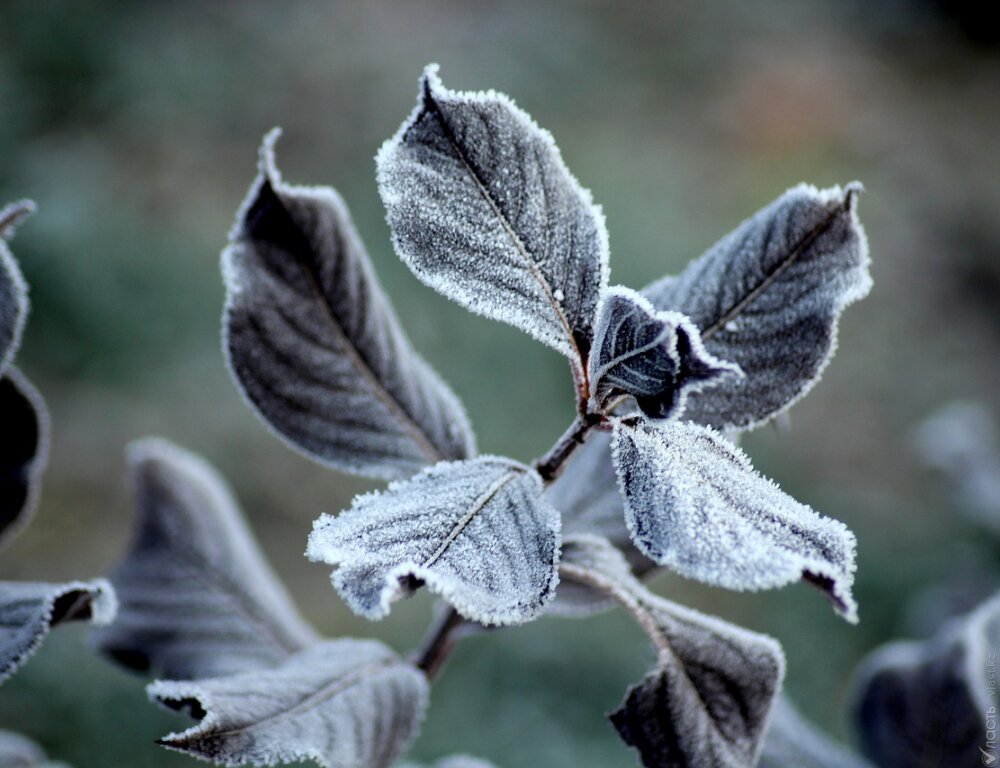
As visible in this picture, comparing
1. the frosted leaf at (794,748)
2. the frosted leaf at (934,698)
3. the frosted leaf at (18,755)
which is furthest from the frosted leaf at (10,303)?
the frosted leaf at (934,698)

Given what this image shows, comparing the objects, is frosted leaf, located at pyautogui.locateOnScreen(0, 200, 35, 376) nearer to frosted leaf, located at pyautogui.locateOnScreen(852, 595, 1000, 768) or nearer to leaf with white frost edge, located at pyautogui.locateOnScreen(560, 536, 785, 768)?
leaf with white frost edge, located at pyautogui.locateOnScreen(560, 536, 785, 768)

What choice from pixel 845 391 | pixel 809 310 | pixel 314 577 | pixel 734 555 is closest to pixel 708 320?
pixel 809 310

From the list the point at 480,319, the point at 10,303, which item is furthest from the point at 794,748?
the point at 480,319

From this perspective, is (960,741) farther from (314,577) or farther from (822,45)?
(822,45)

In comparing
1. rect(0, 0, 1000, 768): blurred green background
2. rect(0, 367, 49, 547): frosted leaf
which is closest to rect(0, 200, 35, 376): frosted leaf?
rect(0, 367, 49, 547): frosted leaf

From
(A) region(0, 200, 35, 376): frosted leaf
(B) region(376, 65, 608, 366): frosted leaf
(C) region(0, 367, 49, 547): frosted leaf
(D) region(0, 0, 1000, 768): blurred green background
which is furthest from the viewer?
(D) region(0, 0, 1000, 768): blurred green background

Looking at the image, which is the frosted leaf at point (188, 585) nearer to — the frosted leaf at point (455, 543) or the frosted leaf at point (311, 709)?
the frosted leaf at point (311, 709)
